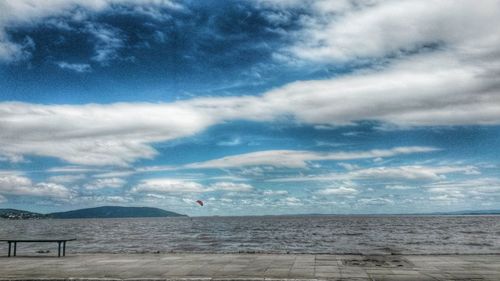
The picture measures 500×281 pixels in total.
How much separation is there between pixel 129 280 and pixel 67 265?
512cm

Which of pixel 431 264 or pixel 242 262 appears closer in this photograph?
pixel 431 264

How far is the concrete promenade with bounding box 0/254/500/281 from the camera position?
41.3 ft

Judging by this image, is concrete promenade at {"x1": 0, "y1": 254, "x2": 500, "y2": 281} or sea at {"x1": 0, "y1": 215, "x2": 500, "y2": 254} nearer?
concrete promenade at {"x1": 0, "y1": 254, "x2": 500, "y2": 281}

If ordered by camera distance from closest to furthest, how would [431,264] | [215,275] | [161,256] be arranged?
[215,275], [431,264], [161,256]

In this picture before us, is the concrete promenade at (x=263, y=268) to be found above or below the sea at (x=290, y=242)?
above

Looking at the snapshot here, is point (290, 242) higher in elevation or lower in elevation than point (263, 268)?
lower

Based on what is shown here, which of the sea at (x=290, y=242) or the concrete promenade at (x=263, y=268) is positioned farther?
the sea at (x=290, y=242)

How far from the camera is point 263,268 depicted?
14258mm

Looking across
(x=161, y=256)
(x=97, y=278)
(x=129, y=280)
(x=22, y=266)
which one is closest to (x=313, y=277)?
(x=129, y=280)

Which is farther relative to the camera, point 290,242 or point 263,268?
point 290,242

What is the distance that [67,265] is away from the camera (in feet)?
51.8

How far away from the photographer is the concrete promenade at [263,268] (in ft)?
41.3

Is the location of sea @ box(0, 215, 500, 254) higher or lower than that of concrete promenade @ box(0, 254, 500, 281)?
lower

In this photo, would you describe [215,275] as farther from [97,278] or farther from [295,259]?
[295,259]
